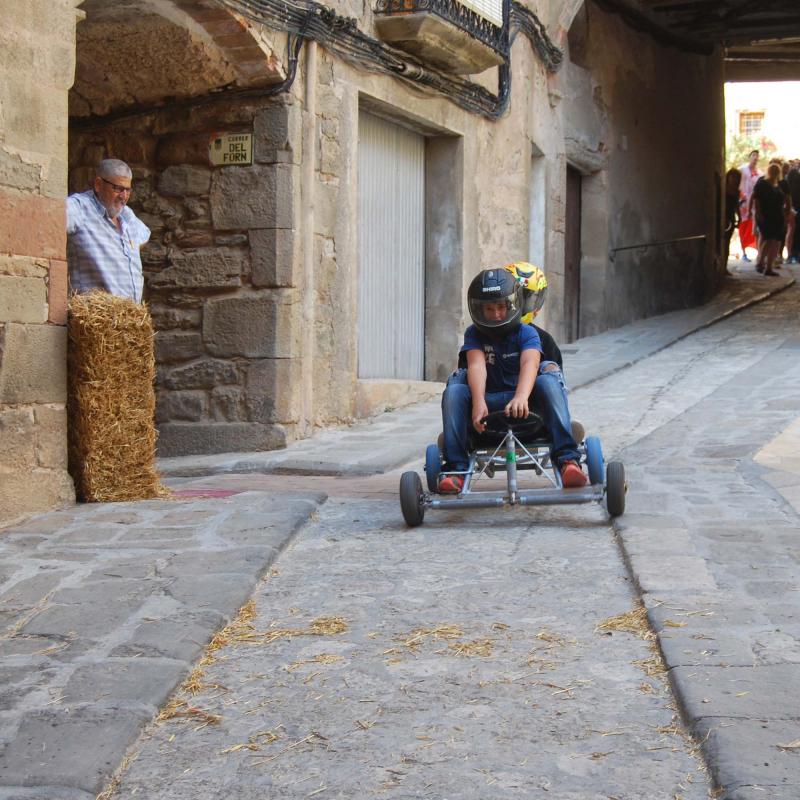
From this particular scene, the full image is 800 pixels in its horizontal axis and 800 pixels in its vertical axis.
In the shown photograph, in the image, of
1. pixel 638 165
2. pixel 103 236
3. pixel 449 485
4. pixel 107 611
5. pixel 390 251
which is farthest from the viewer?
pixel 638 165

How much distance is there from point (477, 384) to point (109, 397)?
1683 mm

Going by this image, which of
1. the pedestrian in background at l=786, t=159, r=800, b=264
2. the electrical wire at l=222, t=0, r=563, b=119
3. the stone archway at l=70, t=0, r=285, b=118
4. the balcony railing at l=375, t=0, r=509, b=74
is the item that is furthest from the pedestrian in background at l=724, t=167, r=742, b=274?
the stone archway at l=70, t=0, r=285, b=118

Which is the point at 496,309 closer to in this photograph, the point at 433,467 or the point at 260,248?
the point at 433,467

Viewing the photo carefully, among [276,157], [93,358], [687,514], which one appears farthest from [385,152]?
[687,514]

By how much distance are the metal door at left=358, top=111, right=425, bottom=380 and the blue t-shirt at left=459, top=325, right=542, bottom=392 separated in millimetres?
3683

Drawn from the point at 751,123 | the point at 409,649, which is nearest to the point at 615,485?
the point at 409,649

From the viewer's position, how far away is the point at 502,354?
5555 millimetres

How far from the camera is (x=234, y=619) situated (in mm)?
3879

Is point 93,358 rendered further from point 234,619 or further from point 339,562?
point 234,619

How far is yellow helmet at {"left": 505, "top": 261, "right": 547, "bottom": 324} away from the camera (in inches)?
225

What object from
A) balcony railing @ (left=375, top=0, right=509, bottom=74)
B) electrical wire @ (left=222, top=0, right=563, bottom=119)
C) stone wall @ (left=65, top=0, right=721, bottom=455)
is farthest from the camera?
balcony railing @ (left=375, top=0, right=509, bottom=74)

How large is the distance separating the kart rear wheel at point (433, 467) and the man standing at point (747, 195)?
16738mm

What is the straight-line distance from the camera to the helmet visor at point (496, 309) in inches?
216

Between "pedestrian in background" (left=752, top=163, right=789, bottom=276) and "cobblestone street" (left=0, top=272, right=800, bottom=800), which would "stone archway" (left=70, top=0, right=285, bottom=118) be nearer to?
"cobblestone street" (left=0, top=272, right=800, bottom=800)
